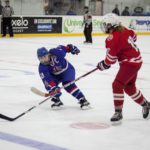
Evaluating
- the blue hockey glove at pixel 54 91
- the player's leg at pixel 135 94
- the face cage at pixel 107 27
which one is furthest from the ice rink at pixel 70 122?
the face cage at pixel 107 27

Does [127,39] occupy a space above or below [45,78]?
above

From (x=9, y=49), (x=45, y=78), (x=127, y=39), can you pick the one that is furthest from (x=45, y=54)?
(x=9, y=49)

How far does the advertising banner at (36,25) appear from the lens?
17484 mm

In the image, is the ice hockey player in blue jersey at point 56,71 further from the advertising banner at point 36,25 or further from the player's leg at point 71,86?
the advertising banner at point 36,25

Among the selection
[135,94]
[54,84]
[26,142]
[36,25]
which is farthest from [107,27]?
[36,25]

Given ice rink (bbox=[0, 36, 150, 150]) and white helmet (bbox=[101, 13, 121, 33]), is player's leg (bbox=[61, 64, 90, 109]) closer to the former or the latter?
ice rink (bbox=[0, 36, 150, 150])

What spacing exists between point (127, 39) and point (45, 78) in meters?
1.12

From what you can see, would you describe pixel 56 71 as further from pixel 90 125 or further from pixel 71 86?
pixel 90 125

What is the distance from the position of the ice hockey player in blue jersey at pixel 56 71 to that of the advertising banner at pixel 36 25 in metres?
12.2

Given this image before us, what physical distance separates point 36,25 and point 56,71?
42.0 feet

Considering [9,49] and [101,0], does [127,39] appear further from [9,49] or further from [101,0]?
[101,0]

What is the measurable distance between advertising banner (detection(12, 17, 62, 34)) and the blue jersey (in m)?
12.3

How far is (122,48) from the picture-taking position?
4.59 m

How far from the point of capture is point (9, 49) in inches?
497
